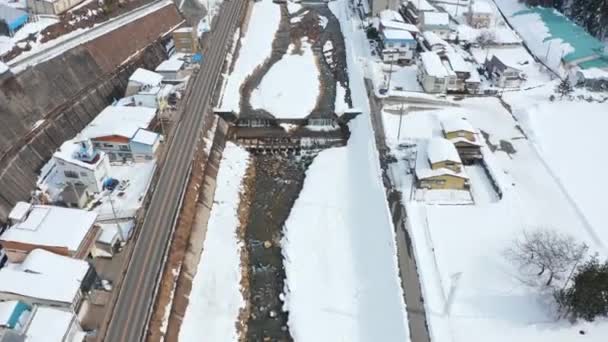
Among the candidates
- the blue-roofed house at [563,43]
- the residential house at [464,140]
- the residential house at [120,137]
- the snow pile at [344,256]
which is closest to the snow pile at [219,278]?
the snow pile at [344,256]

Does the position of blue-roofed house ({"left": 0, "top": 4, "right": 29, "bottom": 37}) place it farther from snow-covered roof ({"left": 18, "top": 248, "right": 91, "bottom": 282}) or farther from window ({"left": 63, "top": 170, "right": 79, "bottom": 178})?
snow-covered roof ({"left": 18, "top": 248, "right": 91, "bottom": 282})

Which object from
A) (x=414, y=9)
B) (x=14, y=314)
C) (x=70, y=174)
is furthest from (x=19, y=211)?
(x=414, y=9)

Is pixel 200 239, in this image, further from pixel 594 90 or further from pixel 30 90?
pixel 594 90

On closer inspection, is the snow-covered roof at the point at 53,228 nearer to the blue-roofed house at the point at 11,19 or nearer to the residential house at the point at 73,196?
the residential house at the point at 73,196

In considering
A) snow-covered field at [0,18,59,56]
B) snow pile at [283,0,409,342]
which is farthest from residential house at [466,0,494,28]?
snow-covered field at [0,18,59,56]

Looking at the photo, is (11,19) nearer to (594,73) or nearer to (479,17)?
(479,17)

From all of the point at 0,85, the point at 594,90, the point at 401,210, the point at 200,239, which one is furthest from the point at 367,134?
the point at 0,85
